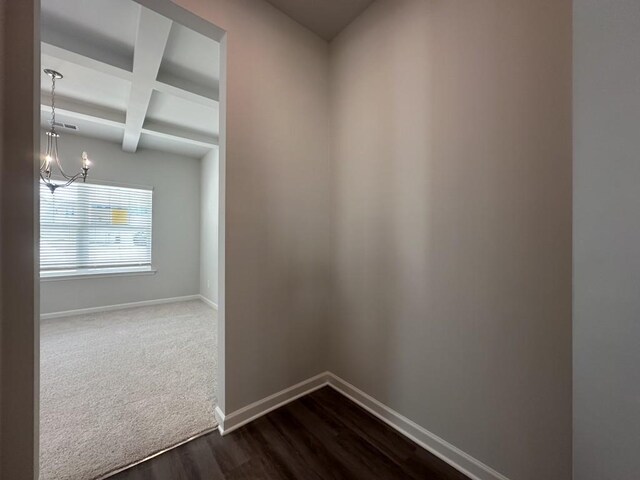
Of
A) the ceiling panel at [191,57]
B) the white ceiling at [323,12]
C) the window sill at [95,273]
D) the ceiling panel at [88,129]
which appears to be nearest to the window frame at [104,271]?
the window sill at [95,273]

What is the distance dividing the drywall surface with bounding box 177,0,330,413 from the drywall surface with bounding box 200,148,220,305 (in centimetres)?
278

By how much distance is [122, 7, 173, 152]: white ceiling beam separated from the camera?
176 cm

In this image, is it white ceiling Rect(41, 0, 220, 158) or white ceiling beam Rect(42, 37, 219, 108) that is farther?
white ceiling beam Rect(42, 37, 219, 108)

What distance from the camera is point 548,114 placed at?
41.5 inches

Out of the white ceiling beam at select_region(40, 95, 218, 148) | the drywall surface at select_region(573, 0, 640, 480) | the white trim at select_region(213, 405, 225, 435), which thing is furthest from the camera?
the white ceiling beam at select_region(40, 95, 218, 148)

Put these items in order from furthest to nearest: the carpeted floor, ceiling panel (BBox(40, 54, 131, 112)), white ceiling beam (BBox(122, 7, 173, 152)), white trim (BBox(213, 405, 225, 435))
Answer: ceiling panel (BBox(40, 54, 131, 112)) → white ceiling beam (BBox(122, 7, 173, 152)) → white trim (BBox(213, 405, 225, 435)) → the carpeted floor

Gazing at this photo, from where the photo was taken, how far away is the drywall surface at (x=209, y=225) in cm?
441

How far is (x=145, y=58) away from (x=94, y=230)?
132 inches

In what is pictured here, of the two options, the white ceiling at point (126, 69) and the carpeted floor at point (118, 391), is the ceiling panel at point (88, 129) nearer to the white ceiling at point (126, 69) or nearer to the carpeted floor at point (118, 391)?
the white ceiling at point (126, 69)

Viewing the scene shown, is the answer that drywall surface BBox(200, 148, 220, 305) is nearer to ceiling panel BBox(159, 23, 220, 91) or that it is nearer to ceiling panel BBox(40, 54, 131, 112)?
ceiling panel BBox(40, 54, 131, 112)

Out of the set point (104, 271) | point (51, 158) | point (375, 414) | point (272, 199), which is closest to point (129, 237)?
point (104, 271)

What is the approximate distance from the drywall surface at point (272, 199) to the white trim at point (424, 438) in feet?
1.30

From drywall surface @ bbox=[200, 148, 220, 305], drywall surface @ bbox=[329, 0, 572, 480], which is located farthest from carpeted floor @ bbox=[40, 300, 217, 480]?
drywall surface @ bbox=[329, 0, 572, 480]

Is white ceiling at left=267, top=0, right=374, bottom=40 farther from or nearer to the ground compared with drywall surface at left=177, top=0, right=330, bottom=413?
farther from the ground
